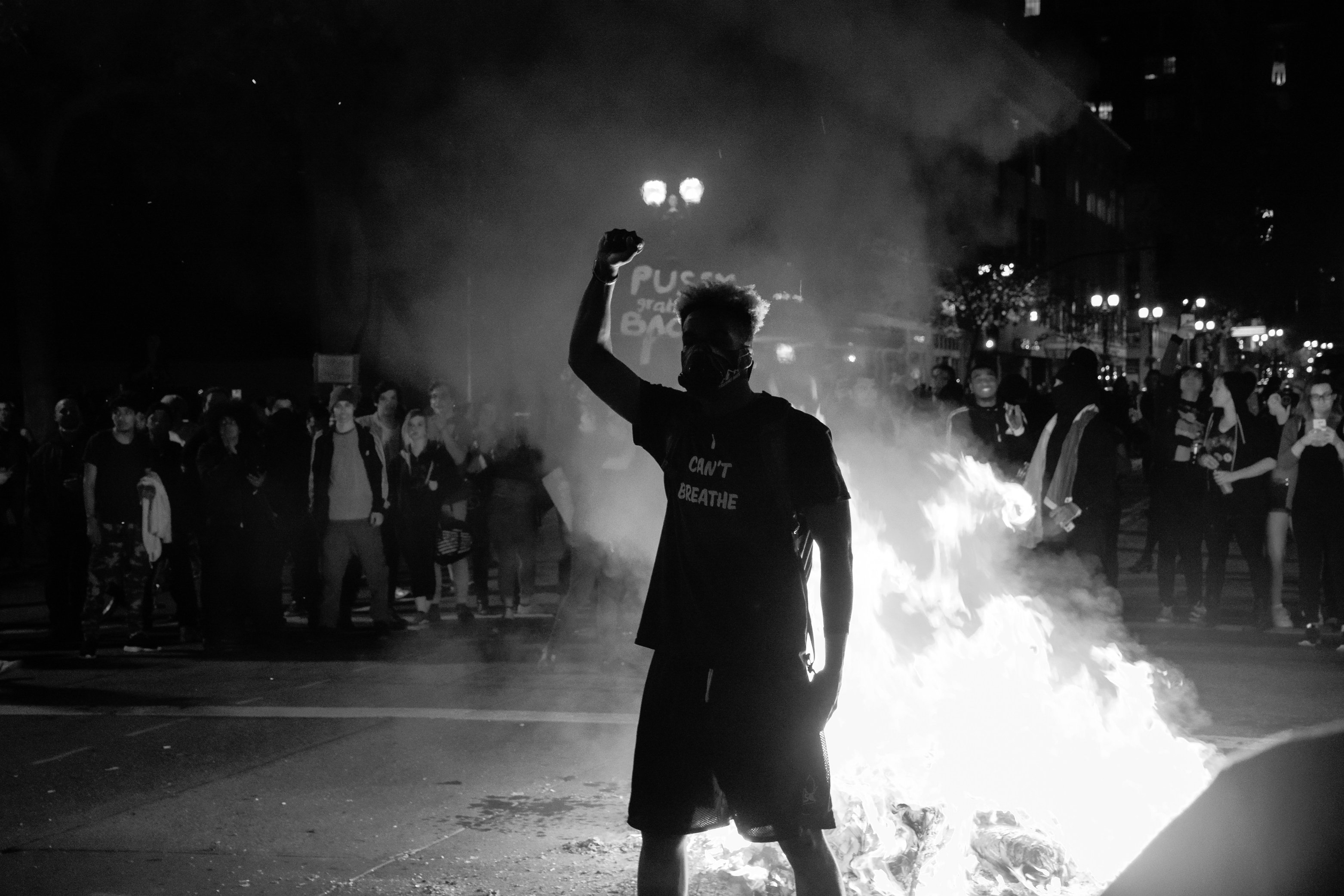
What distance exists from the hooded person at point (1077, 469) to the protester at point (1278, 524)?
1456 mm

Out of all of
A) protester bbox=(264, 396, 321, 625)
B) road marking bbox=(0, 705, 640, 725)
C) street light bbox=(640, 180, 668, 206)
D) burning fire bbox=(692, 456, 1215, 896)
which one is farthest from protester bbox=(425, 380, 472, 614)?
burning fire bbox=(692, 456, 1215, 896)

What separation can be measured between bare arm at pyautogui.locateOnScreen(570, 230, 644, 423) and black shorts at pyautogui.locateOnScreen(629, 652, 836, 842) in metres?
0.64

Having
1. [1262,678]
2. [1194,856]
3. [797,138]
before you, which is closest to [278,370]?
[797,138]

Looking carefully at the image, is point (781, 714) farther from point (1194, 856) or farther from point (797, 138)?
point (797, 138)

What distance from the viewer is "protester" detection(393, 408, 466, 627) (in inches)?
374

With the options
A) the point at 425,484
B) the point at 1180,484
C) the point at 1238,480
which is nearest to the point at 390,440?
the point at 425,484

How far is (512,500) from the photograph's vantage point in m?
9.32

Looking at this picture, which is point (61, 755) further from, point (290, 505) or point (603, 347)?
point (603, 347)

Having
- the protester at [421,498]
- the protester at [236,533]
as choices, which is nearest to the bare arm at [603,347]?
the protester at [236,533]

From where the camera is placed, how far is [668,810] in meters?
3.07

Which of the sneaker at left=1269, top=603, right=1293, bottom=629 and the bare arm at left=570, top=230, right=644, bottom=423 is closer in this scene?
the bare arm at left=570, top=230, right=644, bottom=423

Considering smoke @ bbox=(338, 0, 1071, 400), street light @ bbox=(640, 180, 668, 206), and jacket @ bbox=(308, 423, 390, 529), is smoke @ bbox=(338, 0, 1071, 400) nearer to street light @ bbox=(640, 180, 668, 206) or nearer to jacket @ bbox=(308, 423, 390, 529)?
street light @ bbox=(640, 180, 668, 206)

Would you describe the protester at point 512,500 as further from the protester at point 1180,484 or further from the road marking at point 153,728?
the protester at point 1180,484

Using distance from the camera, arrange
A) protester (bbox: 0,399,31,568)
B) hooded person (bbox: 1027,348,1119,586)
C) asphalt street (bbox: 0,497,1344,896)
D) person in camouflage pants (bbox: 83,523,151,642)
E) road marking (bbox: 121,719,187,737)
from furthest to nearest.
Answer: protester (bbox: 0,399,31,568), person in camouflage pants (bbox: 83,523,151,642), hooded person (bbox: 1027,348,1119,586), road marking (bbox: 121,719,187,737), asphalt street (bbox: 0,497,1344,896)
